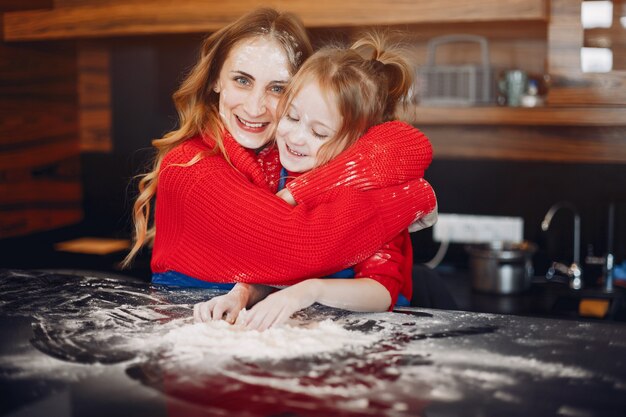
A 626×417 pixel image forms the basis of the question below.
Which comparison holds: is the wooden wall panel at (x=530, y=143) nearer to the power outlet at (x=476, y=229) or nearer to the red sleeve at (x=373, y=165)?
the power outlet at (x=476, y=229)

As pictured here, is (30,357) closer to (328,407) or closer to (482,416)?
(328,407)

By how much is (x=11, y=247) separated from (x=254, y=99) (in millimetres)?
1627

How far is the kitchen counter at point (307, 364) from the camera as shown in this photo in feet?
2.52

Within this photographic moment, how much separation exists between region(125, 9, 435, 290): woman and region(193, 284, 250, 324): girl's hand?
0.11 metres

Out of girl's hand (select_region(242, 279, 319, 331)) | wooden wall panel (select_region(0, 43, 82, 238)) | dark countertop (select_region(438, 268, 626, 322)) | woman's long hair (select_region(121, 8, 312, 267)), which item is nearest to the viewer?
girl's hand (select_region(242, 279, 319, 331))

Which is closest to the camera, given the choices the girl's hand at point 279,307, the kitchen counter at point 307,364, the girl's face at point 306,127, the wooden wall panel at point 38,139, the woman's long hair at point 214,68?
the kitchen counter at point 307,364

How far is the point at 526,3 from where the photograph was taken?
214 centimetres

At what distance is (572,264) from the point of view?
2.49 metres

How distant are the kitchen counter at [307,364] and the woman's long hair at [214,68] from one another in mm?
438

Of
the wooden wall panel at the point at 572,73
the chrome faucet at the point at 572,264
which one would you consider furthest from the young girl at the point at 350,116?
the chrome faucet at the point at 572,264

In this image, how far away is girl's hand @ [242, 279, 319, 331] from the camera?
105cm

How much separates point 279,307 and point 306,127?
17.9 inches

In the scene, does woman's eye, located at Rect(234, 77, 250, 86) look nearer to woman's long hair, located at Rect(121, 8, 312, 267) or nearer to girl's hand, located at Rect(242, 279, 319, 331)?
woman's long hair, located at Rect(121, 8, 312, 267)

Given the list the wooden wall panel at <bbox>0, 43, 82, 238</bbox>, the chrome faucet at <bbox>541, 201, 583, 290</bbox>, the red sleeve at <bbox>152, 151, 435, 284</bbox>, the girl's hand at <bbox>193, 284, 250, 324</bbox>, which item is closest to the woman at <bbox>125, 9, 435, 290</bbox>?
the red sleeve at <bbox>152, 151, 435, 284</bbox>
